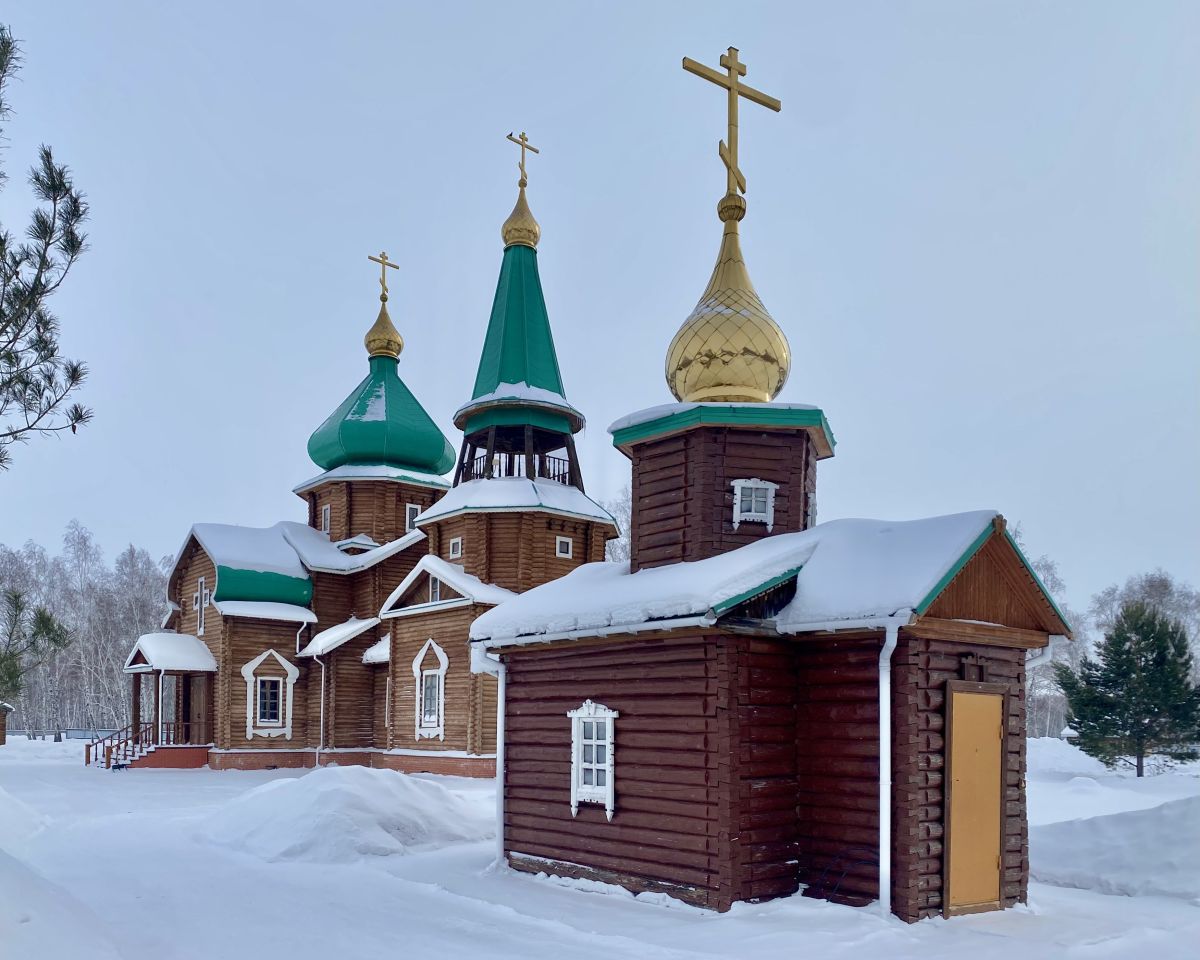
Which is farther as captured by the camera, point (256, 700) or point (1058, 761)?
point (256, 700)

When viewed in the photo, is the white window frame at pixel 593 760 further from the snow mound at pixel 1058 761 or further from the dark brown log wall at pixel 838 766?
the snow mound at pixel 1058 761

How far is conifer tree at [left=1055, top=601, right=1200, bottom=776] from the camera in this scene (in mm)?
23547

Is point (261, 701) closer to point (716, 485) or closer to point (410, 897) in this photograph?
point (410, 897)

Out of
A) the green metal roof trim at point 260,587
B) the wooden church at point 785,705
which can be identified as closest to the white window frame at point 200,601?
the green metal roof trim at point 260,587

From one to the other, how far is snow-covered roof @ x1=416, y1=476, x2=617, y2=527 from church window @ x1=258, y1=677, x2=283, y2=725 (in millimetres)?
6839

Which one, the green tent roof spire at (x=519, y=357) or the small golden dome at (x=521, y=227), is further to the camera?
the small golden dome at (x=521, y=227)

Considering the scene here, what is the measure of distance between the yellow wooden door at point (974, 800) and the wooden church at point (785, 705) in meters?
0.02

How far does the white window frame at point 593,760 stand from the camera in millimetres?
10875

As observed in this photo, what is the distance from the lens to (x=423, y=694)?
973 inches

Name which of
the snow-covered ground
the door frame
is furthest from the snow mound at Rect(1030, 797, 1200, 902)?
the door frame

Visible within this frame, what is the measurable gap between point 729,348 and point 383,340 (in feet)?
72.9

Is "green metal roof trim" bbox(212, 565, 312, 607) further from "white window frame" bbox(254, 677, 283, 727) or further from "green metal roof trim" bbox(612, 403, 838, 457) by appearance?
"green metal roof trim" bbox(612, 403, 838, 457)

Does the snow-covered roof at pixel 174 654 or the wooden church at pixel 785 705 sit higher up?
the wooden church at pixel 785 705

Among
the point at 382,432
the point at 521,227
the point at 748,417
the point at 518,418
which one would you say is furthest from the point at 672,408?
the point at 382,432
